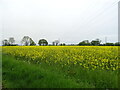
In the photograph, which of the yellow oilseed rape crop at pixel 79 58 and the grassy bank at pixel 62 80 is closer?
the grassy bank at pixel 62 80

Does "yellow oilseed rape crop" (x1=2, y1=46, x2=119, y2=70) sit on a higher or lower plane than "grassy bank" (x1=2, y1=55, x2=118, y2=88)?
higher

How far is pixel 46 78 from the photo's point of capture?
12.9 ft

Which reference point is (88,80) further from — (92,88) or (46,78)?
(46,78)

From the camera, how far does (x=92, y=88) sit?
3.24m

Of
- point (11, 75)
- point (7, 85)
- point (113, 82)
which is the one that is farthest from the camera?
point (11, 75)

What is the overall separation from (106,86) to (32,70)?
→ 315 cm

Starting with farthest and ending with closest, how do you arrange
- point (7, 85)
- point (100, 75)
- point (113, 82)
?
point (100, 75) → point (7, 85) → point (113, 82)

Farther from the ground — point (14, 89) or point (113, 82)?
point (113, 82)

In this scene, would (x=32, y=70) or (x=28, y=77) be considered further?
(x=32, y=70)

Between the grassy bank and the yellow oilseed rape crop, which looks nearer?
the grassy bank

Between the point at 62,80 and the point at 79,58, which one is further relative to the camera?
the point at 79,58

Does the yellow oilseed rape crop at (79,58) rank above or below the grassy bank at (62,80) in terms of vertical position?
above

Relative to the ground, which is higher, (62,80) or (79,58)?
(79,58)

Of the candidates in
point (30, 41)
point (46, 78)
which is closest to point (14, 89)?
point (46, 78)
